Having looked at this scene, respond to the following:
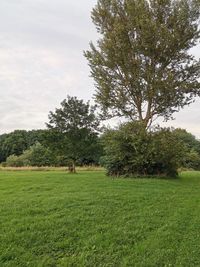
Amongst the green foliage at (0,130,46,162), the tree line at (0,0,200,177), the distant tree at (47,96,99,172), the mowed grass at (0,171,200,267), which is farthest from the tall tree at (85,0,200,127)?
the green foliage at (0,130,46,162)

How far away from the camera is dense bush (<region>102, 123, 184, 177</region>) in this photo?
15805 mm

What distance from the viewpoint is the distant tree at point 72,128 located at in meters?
21.4

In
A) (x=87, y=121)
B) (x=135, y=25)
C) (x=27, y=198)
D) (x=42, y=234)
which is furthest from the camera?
(x=87, y=121)

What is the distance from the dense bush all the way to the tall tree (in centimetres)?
133

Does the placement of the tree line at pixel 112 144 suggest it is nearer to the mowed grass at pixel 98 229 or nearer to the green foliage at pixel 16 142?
the mowed grass at pixel 98 229

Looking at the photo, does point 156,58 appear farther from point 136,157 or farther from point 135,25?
point 136,157

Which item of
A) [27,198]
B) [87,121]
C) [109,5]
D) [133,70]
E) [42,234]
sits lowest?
[42,234]

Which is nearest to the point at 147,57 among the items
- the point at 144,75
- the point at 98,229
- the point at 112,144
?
the point at 144,75

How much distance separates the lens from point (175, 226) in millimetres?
6973

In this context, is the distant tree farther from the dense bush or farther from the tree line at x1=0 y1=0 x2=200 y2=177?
the dense bush

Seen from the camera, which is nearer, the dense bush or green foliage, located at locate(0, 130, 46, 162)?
the dense bush

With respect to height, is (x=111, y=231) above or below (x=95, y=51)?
below

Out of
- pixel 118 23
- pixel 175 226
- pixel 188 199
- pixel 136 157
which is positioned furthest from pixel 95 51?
pixel 175 226

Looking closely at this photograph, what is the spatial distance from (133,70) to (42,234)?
1302 cm
